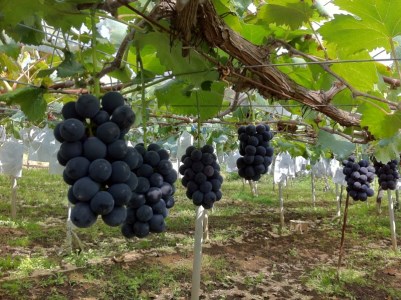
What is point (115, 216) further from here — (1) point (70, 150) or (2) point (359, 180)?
(2) point (359, 180)

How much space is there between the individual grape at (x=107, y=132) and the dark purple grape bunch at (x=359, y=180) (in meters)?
4.14

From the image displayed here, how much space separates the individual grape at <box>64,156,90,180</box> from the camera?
0.96 meters

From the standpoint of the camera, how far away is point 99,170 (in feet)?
3.13

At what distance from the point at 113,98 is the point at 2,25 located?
0.74 meters

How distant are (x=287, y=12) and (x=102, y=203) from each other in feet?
3.76

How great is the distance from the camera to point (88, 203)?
968 millimetres

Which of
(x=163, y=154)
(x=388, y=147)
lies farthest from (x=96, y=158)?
(x=388, y=147)

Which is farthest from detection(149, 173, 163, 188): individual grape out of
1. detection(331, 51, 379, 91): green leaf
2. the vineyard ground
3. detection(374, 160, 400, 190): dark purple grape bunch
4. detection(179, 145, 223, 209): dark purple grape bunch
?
detection(374, 160, 400, 190): dark purple grape bunch

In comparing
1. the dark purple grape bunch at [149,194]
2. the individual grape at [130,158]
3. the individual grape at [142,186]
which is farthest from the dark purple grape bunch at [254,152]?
the individual grape at [130,158]

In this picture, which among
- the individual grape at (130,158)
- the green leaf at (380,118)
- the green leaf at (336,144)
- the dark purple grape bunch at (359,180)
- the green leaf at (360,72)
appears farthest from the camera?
the dark purple grape bunch at (359,180)

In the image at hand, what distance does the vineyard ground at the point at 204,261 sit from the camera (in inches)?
212

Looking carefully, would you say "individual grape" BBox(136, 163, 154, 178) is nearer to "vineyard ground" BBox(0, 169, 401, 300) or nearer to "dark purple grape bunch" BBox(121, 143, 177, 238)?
"dark purple grape bunch" BBox(121, 143, 177, 238)

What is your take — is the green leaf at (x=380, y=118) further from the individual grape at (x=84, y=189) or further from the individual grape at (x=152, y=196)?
the individual grape at (x=84, y=189)

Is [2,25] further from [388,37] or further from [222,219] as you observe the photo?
[222,219]
